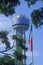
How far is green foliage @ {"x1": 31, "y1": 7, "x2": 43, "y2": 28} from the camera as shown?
18.7 metres

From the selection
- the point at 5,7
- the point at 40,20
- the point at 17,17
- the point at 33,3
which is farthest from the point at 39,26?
the point at 17,17

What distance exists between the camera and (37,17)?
1889 cm

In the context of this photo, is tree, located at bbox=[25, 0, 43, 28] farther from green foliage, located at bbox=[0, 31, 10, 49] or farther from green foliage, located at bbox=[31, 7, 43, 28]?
green foliage, located at bbox=[0, 31, 10, 49]

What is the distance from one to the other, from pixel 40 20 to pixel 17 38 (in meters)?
2.71

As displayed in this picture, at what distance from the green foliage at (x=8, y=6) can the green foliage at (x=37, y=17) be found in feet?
4.51

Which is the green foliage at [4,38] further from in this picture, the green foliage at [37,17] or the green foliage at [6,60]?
the green foliage at [37,17]

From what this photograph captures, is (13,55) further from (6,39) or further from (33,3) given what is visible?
(33,3)

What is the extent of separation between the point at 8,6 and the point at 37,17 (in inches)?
88.0

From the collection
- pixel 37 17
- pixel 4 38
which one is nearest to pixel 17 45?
pixel 4 38

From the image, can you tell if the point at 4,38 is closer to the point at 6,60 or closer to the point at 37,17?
the point at 6,60

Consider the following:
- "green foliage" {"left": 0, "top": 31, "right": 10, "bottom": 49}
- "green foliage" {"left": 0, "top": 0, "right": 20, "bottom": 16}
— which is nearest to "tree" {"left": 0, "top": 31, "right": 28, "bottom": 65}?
"green foliage" {"left": 0, "top": 31, "right": 10, "bottom": 49}

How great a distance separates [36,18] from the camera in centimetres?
1894

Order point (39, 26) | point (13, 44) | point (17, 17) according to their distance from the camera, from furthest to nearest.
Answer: point (17, 17), point (13, 44), point (39, 26)

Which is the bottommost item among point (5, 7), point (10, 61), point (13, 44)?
point (10, 61)
